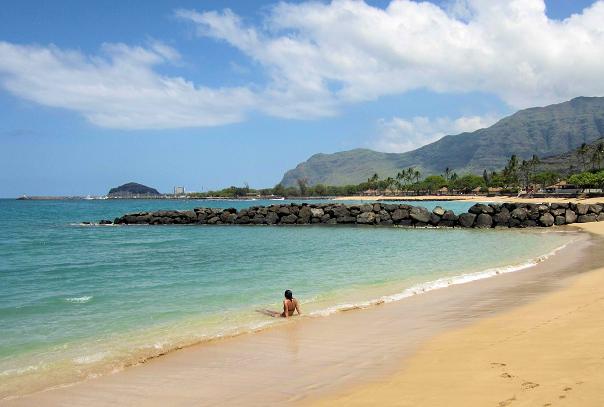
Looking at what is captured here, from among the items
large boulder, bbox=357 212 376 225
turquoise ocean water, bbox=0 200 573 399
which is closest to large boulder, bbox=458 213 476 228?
large boulder, bbox=357 212 376 225

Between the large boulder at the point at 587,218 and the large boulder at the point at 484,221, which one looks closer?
the large boulder at the point at 484,221

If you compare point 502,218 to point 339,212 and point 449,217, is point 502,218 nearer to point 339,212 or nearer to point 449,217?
point 449,217

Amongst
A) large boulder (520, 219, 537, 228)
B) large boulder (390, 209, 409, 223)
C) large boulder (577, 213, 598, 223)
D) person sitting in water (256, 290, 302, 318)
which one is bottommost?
person sitting in water (256, 290, 302, 318)

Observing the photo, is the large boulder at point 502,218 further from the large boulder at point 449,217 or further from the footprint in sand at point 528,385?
the footprint in sand at point 528,385

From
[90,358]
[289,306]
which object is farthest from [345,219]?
[90,358]

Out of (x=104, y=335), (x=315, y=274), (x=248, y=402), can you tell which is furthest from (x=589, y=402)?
(x=315, y=274)

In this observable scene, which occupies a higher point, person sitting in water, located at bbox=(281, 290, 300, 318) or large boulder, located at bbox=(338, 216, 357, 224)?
large boulder, located at bbox=(338, 216, 357, 224)

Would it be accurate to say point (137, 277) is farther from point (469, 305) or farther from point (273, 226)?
point (273, 226)

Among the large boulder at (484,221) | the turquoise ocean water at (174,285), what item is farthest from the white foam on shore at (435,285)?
the large boulder at (484,221)

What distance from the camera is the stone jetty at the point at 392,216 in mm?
40219

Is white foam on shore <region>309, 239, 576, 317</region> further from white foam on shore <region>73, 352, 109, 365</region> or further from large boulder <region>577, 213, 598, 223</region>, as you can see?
large boulder <region>577, 213, 598, 223</region>

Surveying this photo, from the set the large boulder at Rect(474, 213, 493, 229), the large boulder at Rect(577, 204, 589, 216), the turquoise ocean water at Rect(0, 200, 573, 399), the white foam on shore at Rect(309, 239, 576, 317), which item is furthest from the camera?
the large boulder at Rect(577, 204, 589, 216)

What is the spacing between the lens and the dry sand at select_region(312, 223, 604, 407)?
17.8ft

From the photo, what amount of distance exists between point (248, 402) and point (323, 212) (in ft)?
135
